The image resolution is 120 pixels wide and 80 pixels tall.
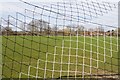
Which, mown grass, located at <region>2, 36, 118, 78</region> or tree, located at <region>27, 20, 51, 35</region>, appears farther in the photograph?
mown grass, located at <region>2, 36, 118, 78</region>

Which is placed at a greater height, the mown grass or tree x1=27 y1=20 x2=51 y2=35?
tree x1=27 y1=20 x2=51 y2=35

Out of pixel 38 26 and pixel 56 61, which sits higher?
pixel 38 26

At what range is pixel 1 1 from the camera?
91.7 inches

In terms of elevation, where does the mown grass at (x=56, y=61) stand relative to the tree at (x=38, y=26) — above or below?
below

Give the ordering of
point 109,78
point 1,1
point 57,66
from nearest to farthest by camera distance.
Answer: point 1,1 → point 109,78 → point 57,66

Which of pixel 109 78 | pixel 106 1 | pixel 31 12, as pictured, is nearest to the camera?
pixel 31 12

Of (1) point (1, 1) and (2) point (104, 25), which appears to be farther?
(2) point (104, 25)

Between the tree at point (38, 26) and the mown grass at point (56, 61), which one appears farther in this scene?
the mown grass at point (56, 61)

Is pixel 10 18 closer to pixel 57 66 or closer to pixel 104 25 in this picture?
pixel 104 25

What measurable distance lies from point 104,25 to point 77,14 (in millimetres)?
316

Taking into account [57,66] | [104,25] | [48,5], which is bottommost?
[57,66]

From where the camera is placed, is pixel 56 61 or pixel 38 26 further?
pixel 56 61

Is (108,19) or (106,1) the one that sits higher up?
(106,1)

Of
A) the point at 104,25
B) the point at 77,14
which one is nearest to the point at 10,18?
the point at 77,14
